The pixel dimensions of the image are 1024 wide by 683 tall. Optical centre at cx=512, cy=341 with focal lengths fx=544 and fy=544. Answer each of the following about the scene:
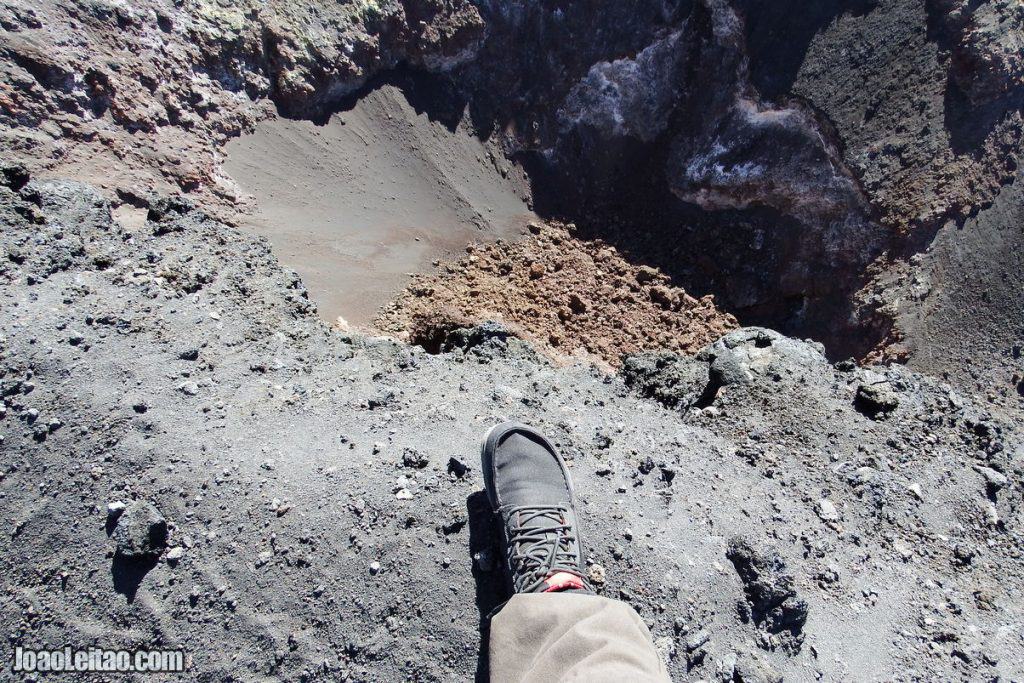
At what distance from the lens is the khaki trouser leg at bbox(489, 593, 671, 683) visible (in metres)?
2.28

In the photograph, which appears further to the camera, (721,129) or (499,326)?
(721,129)

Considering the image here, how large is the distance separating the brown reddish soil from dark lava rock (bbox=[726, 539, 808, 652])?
10.6 ft

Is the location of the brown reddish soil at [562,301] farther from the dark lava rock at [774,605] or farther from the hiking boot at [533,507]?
the dark lava rock at [774,605]

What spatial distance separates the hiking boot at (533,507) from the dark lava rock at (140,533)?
1675 mm

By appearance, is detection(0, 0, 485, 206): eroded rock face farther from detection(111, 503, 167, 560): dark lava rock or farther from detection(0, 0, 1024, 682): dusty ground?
detection(111, 503, 167, 560): dark lava rock

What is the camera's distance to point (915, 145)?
7258 millimetres

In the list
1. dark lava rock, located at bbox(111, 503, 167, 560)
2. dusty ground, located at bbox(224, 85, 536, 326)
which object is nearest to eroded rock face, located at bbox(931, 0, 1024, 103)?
dusty ground, located at bbox(224, 85, 536, 326)

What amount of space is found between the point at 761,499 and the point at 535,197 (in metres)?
6.30

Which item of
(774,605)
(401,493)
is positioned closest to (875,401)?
(774,605)

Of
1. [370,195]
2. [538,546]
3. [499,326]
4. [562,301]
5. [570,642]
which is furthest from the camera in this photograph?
[370,195]

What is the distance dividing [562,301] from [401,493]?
182 inches

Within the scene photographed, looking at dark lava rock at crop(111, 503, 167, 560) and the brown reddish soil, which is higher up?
the brown reddish soil

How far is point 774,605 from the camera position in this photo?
2.88m

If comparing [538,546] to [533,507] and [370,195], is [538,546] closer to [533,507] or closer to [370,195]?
[533,507]
